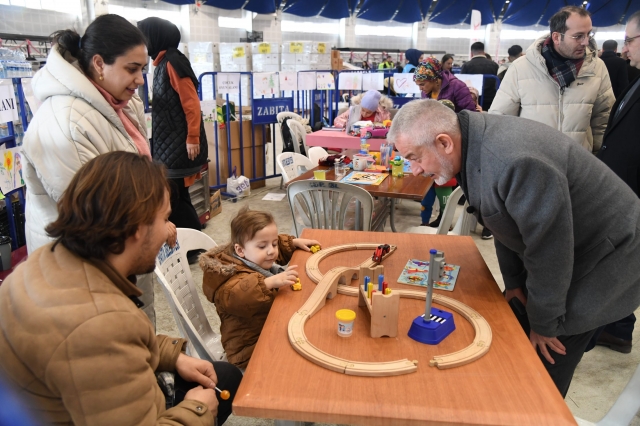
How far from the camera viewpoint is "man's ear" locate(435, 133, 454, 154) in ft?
5.27

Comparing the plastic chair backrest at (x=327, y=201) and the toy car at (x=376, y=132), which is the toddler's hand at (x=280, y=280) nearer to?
the plastic chair backrest at (x=327, y=201)

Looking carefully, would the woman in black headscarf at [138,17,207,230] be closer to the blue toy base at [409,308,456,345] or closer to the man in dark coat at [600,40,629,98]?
the blue toy base at [409,308,456,345]

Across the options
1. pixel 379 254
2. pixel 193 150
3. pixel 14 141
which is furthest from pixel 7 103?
pixel 379 254

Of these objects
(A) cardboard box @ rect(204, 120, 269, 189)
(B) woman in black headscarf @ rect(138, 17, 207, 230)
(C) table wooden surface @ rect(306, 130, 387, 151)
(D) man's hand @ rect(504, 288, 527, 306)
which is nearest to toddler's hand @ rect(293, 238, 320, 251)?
(D) man's hand @ rect(504, 288, 527, 306)

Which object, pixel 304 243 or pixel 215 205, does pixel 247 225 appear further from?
pixel 215 205

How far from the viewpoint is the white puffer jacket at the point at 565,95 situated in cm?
309

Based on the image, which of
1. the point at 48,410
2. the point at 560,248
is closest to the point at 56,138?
the point at 48,410

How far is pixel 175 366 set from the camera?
155cm

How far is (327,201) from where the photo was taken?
308 cm

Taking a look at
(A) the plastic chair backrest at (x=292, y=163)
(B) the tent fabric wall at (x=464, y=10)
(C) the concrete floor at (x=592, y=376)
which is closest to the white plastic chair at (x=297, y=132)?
(A) the plastic chair backrest at (x=292, y=163)

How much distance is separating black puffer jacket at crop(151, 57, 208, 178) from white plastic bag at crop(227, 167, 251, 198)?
6.82 feet

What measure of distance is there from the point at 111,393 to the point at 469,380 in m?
0.87

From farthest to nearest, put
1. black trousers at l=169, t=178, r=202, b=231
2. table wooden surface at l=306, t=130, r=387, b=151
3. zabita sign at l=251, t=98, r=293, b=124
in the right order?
zabita sign at l=251, t=98, r=293, b=124 → table wooden surface at l=306, t=130, r=387, b=151 → black trousers at l=169, t=178, r=202, b=231

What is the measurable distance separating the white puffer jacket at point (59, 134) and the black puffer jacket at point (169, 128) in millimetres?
1875
